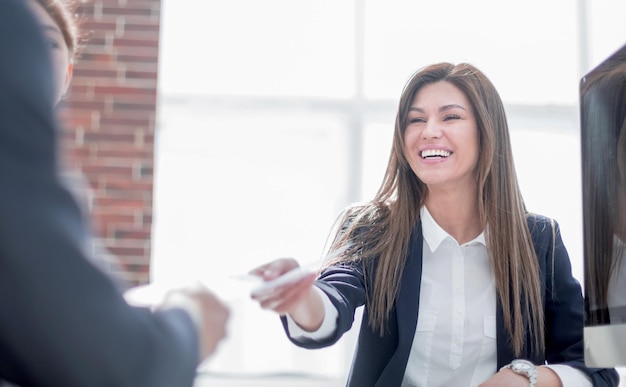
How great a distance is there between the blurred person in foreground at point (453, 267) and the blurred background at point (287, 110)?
202 centimetres

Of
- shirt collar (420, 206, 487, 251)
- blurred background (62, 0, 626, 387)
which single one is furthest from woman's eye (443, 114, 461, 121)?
blurred background (62, 0, 626, 387)

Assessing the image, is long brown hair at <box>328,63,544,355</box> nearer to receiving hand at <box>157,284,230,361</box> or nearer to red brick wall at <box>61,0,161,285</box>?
receiving hand at <box>157,284,230,361</box>

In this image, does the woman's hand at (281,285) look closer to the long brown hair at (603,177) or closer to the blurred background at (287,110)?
the long brown hair at (603,177)

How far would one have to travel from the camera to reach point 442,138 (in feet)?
6.54

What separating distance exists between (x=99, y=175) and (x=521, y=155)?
7.34ft

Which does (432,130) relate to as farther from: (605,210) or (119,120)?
(119,120)

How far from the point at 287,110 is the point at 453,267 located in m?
2.37

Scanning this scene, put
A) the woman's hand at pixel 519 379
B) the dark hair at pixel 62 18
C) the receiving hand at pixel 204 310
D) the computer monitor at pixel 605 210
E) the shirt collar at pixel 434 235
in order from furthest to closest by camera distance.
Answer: the shirt collar at pixel 434 235, the woman's hand at pixel 519 379, the dark hair at pixel 62 18, the computer monitor at pixel 605 210, the receiving hand at pixel 204 310

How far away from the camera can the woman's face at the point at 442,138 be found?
1982 mm

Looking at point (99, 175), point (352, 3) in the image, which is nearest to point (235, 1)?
point (352, 3)

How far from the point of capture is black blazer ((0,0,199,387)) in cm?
54

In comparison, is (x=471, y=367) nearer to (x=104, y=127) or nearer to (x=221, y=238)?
(x=221, y=238)

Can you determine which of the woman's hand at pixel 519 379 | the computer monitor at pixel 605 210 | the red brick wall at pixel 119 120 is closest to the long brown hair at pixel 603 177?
the computer monitor at pixel 605 210

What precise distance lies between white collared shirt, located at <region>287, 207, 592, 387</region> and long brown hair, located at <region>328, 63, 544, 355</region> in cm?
5
